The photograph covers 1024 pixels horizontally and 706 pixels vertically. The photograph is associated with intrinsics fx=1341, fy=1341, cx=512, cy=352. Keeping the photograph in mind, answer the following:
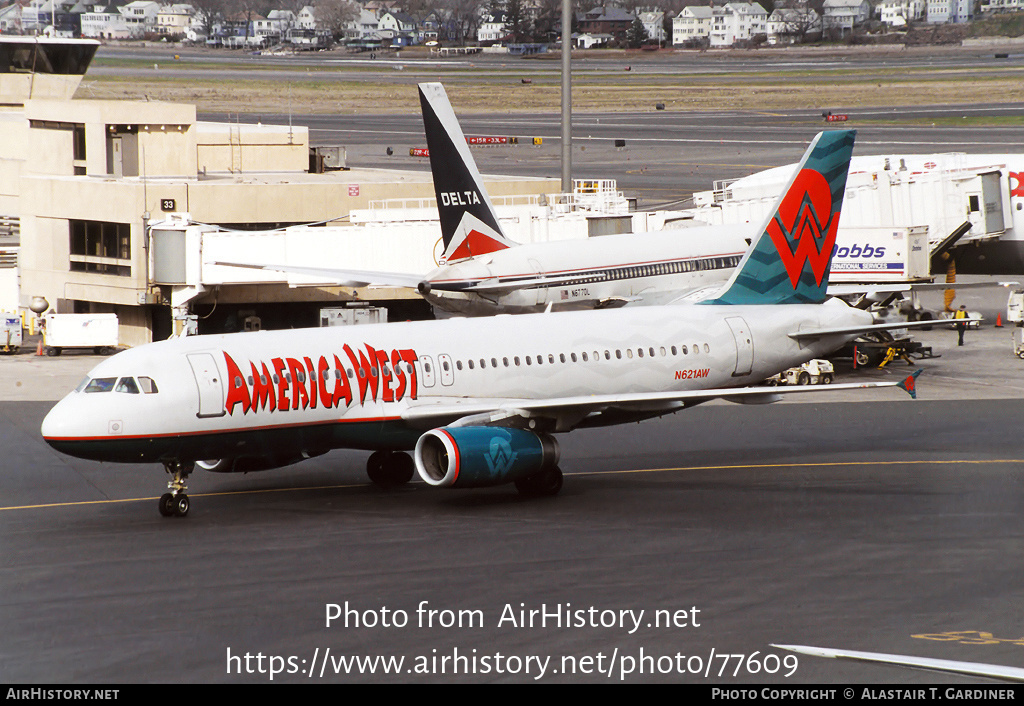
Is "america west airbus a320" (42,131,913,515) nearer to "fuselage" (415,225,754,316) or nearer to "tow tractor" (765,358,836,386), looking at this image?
"fuselage" (415,225,754,316)

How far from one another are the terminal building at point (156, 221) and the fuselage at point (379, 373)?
22.1 metres

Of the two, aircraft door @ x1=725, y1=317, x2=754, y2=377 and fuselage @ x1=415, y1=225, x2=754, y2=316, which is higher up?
fuselage @ x1=415, y1=225, x2=754, y2=316

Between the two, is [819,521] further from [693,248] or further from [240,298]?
[240,298]

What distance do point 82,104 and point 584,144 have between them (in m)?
73.1

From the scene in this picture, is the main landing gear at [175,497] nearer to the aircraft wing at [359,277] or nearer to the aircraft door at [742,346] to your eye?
the aircraft door at [742,346]

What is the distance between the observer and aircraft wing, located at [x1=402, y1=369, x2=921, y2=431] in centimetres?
3031

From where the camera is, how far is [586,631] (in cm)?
2155

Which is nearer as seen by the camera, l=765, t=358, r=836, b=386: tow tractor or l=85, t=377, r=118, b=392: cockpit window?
l=85, t=377, r=118, b=392: cockpit window

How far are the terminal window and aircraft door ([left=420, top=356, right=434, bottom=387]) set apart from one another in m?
28.6

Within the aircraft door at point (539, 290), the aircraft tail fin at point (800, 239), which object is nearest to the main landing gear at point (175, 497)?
the aircraft tail fin at point (800, 239)

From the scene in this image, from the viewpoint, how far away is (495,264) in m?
44.6

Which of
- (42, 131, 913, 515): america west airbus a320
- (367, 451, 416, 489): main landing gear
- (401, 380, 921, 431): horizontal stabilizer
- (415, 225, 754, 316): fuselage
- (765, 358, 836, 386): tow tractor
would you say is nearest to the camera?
(42, 131, 913, 515): america west airbus a320

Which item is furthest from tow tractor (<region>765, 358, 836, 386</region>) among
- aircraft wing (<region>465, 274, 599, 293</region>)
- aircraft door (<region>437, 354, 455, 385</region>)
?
aircraft door (<region>437, 354, 455, 385</region>)
